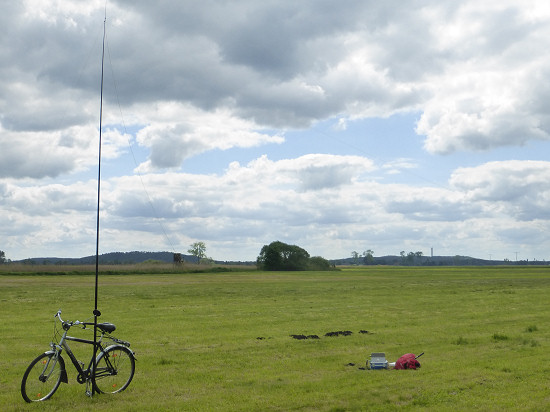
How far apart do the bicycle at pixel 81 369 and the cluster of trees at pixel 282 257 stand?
467 ft

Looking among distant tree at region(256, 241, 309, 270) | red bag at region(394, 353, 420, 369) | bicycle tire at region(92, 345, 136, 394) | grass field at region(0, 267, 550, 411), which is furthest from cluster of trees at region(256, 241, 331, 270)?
bicycle tire at region(92, 345, 136, 394)

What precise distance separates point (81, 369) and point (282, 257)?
144437mm

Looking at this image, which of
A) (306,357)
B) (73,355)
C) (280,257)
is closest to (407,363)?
(306,357)

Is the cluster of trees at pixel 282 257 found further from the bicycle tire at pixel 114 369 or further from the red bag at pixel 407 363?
the bicycle tire at pixel 114 369

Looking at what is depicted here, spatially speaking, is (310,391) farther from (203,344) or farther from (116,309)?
(116,309)

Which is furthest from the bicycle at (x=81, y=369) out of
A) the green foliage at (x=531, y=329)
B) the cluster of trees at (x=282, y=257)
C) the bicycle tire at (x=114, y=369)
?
the cluster of trees at (x=282, y=257)

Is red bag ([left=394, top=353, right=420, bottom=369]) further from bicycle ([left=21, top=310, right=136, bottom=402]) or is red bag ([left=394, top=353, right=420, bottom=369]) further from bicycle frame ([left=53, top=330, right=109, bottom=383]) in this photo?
bicycle frame ([left=53, top=330, right=109, bottom=383])

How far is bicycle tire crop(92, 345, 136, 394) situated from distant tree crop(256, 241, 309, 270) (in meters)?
142

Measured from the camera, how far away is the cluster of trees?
155000 mm

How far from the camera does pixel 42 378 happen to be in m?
11.6

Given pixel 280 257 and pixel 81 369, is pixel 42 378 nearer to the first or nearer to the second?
pixel 81 369

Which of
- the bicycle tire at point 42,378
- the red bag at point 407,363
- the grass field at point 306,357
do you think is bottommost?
the grass field at point 306,357

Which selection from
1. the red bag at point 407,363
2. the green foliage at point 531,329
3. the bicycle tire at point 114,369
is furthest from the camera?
the green foliage at point 531,329

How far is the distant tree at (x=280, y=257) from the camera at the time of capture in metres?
155
